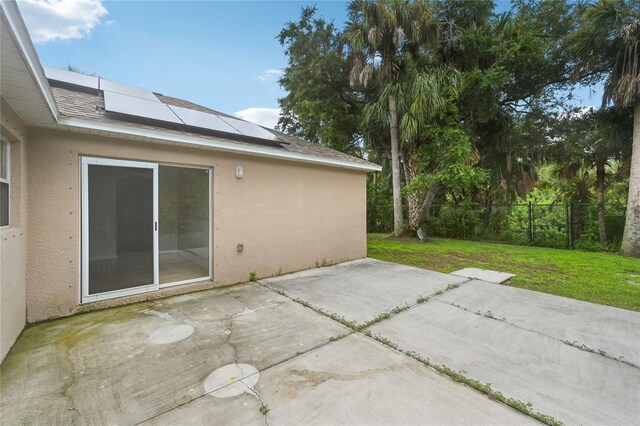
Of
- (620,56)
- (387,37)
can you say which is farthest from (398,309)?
(620,56)

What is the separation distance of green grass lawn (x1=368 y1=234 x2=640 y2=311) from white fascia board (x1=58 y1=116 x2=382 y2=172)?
369cm

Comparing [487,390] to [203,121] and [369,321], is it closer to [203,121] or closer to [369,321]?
Answer: [369,321]

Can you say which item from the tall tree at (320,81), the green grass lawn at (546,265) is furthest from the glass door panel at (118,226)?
the tall tree at (320,81)

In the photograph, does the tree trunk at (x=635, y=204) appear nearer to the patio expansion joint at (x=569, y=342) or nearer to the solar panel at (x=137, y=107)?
the patio expansion joint at (x=569, y=342)

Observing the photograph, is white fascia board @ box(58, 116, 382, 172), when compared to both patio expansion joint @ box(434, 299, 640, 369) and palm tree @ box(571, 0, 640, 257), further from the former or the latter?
palm tree @ box(571, 0, 640, 257)

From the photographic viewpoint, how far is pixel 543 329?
3.24 metres

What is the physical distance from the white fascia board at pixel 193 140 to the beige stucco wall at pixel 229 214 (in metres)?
0.24

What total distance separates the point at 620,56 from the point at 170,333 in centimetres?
1262

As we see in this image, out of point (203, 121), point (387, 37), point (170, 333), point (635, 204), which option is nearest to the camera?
point (170, 333)

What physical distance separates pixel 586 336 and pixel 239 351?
3.87 m

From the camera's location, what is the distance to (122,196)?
13.4 ft

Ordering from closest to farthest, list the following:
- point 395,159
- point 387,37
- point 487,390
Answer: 1. point 487,390
2. point 387,37
3. point 395,159

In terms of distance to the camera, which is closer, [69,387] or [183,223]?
[69,387]

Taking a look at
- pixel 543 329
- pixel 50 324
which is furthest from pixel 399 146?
pixel 50 324
